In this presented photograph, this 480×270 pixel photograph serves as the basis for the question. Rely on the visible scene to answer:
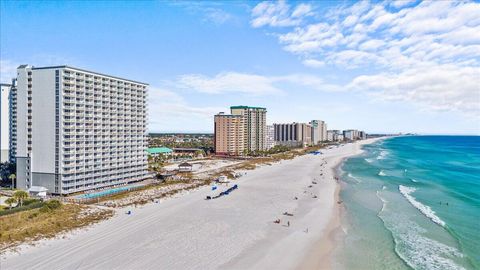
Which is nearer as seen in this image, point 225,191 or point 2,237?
point 2,237

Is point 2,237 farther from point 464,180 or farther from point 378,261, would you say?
point 464,180

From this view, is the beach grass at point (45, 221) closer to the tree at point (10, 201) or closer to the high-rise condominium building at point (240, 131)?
the tree at point (10, 201)

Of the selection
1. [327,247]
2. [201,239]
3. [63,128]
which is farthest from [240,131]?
[327,247]

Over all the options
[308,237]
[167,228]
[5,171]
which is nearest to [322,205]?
[308,237]

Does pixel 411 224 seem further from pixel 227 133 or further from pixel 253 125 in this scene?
pixel 253 125

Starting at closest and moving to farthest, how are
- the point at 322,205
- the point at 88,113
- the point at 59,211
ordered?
the point at 59,211
the point at 322,205
the point at 88,113

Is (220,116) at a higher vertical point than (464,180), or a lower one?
higher

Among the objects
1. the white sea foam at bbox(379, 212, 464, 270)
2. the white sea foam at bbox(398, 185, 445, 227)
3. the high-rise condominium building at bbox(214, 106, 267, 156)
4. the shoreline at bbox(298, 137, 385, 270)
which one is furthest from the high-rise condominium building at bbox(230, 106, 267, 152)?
the white sea foam at bbox(379, 212, 464, 270)
